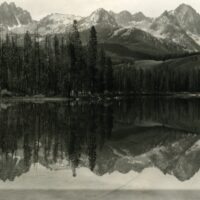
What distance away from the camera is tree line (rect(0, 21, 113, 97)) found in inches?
4803

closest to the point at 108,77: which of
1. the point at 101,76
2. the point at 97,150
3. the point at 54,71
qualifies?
the point at 101,76

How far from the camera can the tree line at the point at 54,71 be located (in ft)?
400

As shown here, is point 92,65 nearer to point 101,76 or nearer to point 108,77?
point 101,76

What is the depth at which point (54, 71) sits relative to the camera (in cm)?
12862

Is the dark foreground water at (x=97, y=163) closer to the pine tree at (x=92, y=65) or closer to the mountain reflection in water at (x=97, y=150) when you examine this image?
the mountain reflection in water at (x=97, y=150)

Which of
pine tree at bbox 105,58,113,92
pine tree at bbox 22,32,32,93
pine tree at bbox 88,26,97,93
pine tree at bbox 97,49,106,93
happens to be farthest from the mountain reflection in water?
pine tree at bbox 105,58,113,92

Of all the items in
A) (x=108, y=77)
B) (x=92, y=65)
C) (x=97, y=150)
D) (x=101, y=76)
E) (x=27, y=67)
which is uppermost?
(x=92, y=65)

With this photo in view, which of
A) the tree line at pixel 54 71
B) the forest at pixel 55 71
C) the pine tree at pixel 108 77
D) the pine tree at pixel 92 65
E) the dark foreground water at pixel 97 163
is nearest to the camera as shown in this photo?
the dark foreground water at pixel 97 163

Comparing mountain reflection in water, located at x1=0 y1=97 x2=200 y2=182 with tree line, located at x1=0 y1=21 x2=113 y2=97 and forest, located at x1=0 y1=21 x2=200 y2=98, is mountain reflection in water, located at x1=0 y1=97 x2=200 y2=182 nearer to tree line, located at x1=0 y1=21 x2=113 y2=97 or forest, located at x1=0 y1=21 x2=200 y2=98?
forest, located at x1=0 y1=21 x2=200 y2=98

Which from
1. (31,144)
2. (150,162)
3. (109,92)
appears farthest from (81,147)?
(109,92)

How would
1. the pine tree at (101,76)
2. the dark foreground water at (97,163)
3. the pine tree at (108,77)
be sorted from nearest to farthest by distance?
the dark foreground water at (97,163) → the pine tree at (101,76) → the pine tree at (108,77)

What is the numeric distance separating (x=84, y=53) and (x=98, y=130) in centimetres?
9672

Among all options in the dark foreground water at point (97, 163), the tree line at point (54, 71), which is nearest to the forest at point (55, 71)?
the tree line at point (54, 71)

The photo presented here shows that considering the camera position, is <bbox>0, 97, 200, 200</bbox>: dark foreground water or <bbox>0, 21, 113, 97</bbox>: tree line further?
<bbox>0, 21, 113, 97</bbox>: tree line
